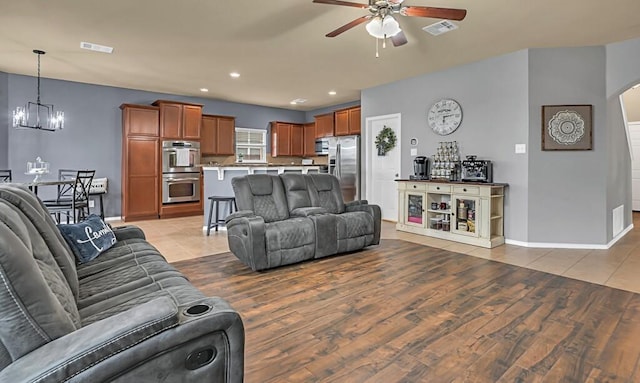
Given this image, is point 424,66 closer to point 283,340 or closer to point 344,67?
point 344,67

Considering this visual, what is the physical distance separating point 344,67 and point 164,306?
16.4ft

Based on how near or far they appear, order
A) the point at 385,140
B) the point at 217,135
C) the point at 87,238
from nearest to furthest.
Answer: the point at 87,238 → the point at 385,140 → the point at 217,135

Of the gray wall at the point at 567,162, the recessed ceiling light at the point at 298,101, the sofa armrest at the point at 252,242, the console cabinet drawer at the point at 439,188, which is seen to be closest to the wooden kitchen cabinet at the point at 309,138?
the recessed ceiling light at the point at 298,101

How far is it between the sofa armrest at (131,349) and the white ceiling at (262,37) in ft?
10.1

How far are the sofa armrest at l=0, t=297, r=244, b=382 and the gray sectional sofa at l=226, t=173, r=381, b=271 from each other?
234 centimetres

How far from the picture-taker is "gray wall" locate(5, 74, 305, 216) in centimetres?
610

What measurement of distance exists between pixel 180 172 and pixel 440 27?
5.61 m

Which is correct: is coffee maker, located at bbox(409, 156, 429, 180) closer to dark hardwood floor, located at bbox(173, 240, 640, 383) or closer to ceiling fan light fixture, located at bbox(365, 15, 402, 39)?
dark hardwood floor, located at bbox(173, 240, 640, 383)

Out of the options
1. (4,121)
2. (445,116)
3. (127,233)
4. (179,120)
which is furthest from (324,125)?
(127,233)

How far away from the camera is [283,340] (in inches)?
87.6

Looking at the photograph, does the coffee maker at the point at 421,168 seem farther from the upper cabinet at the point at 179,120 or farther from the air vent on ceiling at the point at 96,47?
the air vent on ceiling at the point at 96,47

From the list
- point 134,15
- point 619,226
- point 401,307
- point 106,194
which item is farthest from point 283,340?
point 106,194

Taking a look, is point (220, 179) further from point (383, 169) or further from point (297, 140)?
point (297, 140)

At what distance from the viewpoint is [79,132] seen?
6605 millimetres
